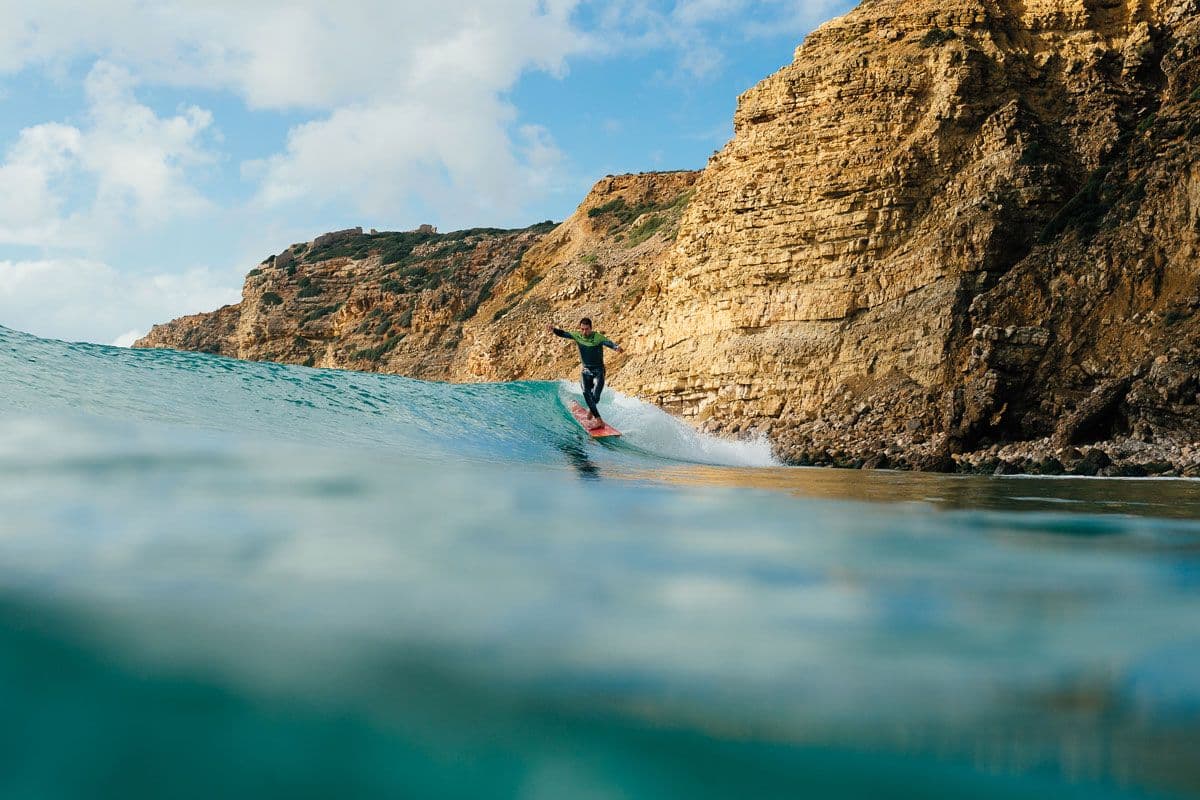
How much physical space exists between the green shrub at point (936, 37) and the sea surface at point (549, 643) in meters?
18.9

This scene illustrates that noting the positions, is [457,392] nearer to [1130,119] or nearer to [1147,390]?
[1147,390]

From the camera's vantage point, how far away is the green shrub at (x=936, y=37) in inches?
894

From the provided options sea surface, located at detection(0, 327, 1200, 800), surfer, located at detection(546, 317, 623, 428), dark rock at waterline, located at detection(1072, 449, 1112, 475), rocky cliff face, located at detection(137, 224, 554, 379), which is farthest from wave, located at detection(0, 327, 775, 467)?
rocky cliff face, located at detection(137, 224, 554, 379)

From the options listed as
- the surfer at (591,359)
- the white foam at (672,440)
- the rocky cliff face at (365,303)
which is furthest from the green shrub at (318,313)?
the surfer at (591,359)

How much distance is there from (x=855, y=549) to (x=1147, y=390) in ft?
39.2

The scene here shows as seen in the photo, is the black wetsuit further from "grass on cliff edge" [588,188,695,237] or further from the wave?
"grass on cliff edge" [588,188,695,237]

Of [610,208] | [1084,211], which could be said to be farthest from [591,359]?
[610,208]

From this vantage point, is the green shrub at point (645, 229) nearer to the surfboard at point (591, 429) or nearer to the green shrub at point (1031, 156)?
the green shrub at point (1031, 156)

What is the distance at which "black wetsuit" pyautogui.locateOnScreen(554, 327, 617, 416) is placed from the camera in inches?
583

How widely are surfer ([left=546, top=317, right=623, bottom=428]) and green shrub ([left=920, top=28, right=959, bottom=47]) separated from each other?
12938mm

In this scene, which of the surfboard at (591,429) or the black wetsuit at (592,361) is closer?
the black wetsuit at (592,361)

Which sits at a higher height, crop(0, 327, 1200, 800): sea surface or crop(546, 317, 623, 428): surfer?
crop(546, 317, 623, 428): surfer

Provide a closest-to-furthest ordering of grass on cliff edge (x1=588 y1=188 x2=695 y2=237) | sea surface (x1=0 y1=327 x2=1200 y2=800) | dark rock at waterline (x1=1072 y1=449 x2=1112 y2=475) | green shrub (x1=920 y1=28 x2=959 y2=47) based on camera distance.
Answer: sea surface (x1=0 y1=327 x2=1200 y2=800), dark rock at waterline (x1=1072 y1=449 x2=1112 y2=475), green shrub (x1=920 y1=28 x2=959 y2=47), grass on cliff edge (x1=588 y1=188 x2=695 y2=237)

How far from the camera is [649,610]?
3.84 metres
